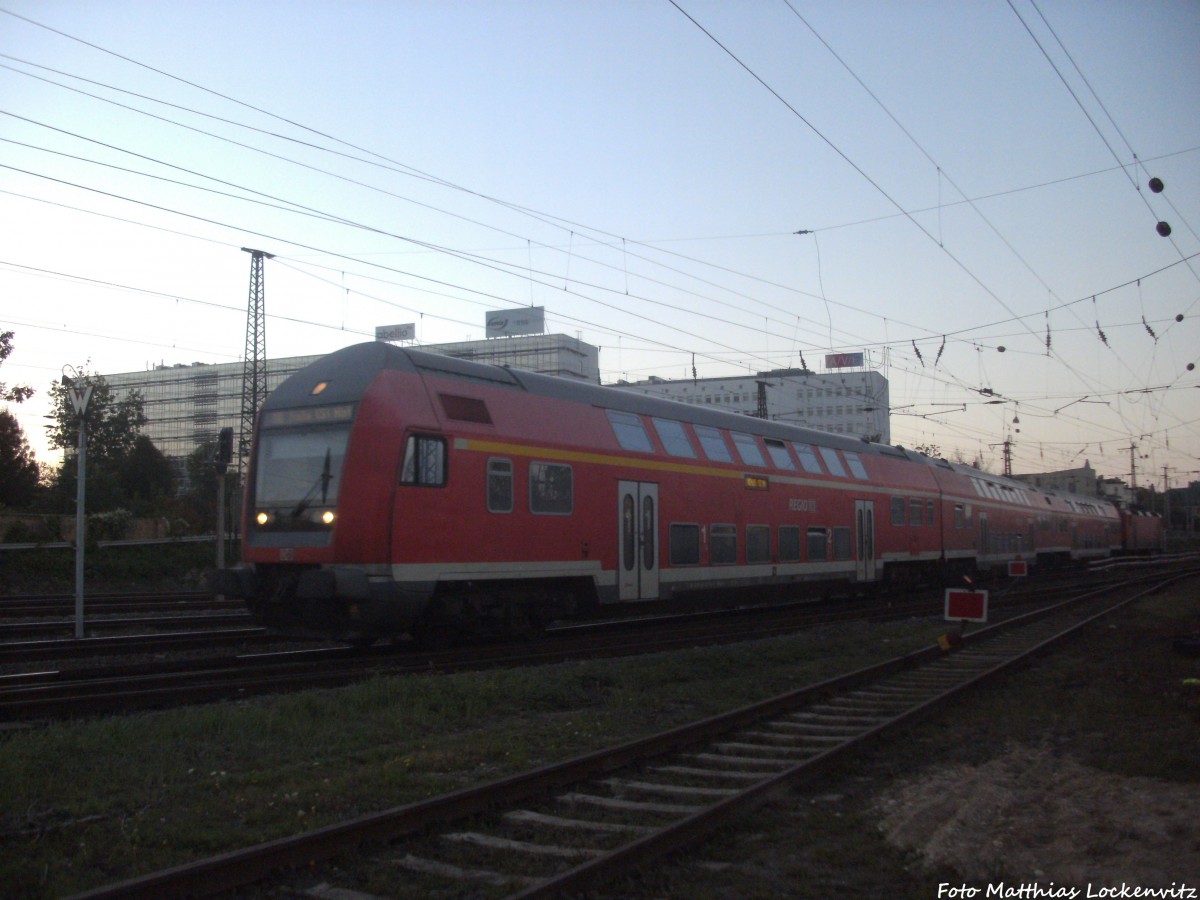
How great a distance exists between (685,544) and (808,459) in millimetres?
5773

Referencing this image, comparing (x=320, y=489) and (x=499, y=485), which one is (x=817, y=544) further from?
(x=320, y=489)

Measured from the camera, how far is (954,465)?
31.9 meters

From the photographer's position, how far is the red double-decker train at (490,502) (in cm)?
1226

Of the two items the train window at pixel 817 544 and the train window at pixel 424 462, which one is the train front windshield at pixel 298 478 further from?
the train window at pixel 817 544

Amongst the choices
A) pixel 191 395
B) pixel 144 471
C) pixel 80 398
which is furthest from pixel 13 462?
pixel 191 395

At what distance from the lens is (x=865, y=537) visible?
24.3 m

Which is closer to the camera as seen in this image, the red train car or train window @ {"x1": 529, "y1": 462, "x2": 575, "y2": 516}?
train window @ {"x1": 529, "y1": 462, "x2": 575, "y2": 516}

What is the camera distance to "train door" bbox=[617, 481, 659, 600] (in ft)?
52.4

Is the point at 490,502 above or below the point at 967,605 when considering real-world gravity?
above

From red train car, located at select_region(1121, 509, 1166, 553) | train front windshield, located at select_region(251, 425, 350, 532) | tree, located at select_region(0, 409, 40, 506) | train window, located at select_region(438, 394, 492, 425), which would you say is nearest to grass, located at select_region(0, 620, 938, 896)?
train front windshield, located at select_region(251, 425, 350, 532)

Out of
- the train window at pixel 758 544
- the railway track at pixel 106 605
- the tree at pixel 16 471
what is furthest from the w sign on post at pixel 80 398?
the tree at pixel 16 471

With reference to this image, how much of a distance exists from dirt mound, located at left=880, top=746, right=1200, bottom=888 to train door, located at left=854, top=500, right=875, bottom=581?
16.5 meters

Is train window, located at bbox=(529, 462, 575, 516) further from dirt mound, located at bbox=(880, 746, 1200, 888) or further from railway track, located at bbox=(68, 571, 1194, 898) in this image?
dirt mound, located at bbox=(880, 746, 1200, 888)

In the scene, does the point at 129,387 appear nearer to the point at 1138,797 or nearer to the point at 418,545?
the point at 418,545
